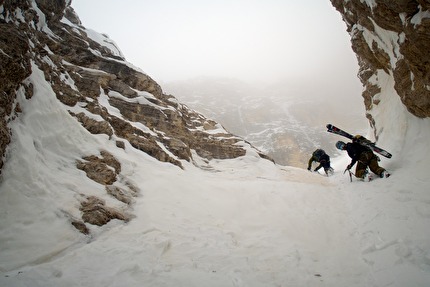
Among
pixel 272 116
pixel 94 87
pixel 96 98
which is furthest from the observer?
pixel 272 116

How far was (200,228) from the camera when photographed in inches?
291

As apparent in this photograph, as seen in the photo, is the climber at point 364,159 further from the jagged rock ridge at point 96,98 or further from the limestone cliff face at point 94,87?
the limestone cliff face at point 94,87

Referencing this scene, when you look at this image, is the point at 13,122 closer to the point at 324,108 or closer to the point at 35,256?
the point at 35,256

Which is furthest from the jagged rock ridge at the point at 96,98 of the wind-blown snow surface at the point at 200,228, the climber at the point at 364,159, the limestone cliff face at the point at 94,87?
the climber at the point at 364,159

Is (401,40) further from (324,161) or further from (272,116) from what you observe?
(272,116)

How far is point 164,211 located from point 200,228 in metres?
1.55

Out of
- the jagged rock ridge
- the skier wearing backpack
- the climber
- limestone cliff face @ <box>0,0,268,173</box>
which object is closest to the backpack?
the skier wearing backpack

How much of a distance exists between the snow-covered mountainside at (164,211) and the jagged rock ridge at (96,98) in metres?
0.09

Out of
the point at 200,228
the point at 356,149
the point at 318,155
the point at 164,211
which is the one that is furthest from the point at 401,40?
the point at 318,155

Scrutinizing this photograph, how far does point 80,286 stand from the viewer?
14.1ft

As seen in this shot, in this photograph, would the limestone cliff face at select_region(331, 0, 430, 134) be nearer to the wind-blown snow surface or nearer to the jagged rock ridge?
the wind-blown snow surface

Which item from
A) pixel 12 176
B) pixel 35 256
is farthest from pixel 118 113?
pixel 35 256

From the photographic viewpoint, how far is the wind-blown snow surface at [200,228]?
187 inches

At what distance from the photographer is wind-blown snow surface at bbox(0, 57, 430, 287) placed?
475 cm
